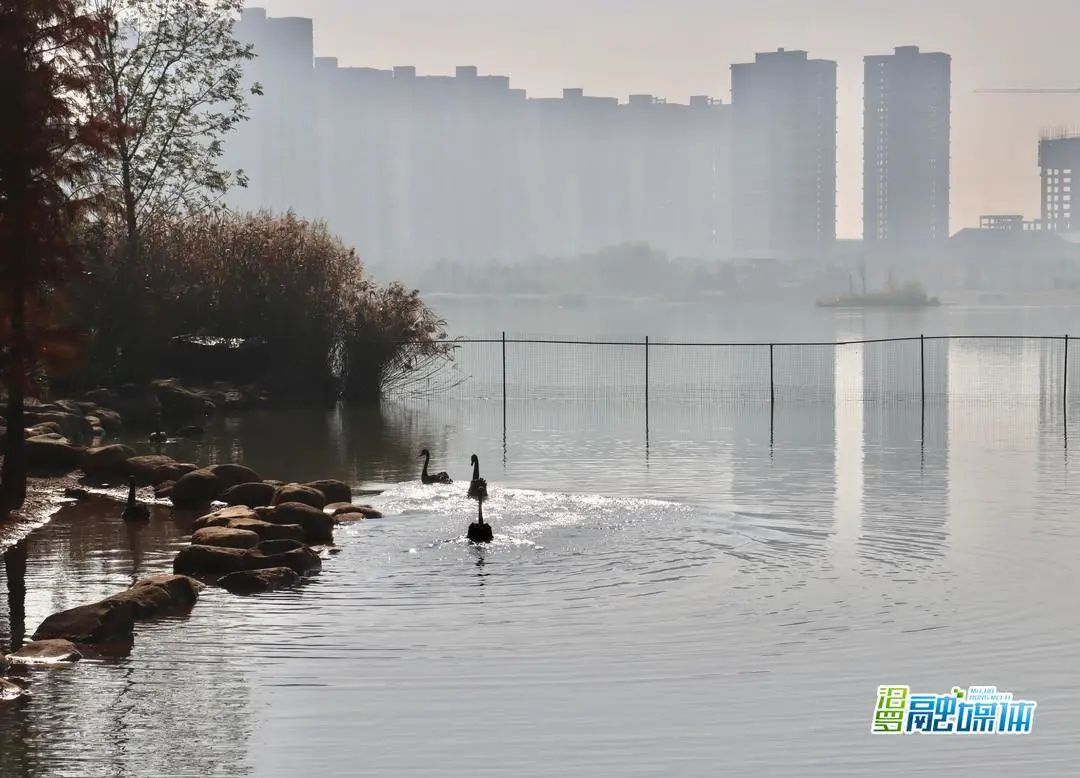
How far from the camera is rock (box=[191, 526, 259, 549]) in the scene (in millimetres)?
19422

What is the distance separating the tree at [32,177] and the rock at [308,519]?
4539 mm

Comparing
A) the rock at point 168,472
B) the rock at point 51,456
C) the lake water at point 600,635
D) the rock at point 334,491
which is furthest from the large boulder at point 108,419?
the rock at point 334,491

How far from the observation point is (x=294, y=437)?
1448 inches

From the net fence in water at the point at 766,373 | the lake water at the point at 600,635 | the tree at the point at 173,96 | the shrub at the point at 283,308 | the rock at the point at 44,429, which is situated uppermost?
the tree at the point at 173,96

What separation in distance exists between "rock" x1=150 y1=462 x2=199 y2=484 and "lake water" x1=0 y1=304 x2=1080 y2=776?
8.21 feet

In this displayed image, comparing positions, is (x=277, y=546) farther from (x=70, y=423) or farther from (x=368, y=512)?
(x=70, y=423)

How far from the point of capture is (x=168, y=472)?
88.3 feet

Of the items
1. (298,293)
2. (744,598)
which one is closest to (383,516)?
(744,598)

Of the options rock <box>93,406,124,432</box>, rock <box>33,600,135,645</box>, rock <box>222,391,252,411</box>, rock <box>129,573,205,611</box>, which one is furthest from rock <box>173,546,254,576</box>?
rock <box>222,391,252,411</box>

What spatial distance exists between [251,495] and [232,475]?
1728 mm

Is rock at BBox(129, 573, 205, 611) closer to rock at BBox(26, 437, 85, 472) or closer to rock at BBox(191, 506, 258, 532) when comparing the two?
rock at BBox(191, 506, 258, 532)

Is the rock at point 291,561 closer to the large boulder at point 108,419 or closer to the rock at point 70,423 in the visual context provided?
the rock at point 70,423

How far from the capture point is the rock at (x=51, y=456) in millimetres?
27703

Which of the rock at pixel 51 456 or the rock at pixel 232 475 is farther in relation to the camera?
the rock at pixel 51 456
